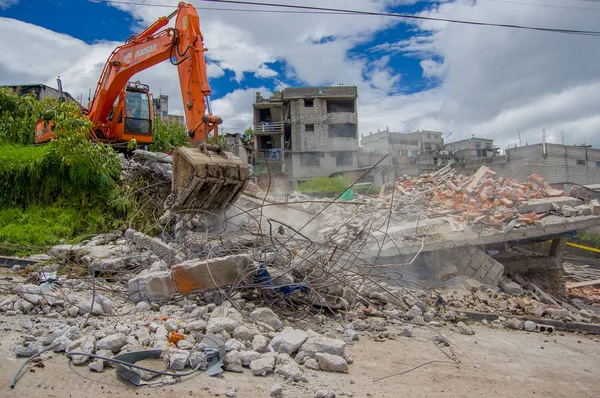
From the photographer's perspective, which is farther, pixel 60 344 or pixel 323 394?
pixel 60 344

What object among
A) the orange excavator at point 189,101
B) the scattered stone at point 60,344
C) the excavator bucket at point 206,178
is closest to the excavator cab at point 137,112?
the orange excavator at point 189,101

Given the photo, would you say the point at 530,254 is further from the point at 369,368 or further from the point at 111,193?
the point at 111,193

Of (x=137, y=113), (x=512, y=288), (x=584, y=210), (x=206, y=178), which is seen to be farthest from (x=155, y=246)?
(x=584, y=210)

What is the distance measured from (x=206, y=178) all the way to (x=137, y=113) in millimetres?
6089

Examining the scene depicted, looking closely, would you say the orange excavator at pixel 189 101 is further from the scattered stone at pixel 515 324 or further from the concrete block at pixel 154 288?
the scattered stone at pixel 515 324

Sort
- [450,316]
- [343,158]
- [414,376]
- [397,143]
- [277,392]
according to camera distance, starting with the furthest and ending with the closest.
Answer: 1. [397,143]
2. [343,158]
3. [450,316]
4. [414,376]
5. [277,392]

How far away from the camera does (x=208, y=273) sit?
15.2ft

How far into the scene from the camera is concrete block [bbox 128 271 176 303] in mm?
4613

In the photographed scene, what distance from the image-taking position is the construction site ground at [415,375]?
2.93 m

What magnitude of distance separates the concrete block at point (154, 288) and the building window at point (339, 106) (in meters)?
31.0

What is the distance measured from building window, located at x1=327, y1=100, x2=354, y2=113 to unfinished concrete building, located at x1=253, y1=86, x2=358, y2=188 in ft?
0.88

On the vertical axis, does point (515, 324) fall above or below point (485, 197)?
below

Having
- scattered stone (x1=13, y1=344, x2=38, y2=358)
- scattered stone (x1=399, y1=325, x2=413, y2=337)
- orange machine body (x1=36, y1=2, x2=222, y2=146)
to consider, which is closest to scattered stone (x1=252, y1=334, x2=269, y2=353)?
scattered stone (x1=13, y1=344, x2=38, y2=358)

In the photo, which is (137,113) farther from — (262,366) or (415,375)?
(415,375)
